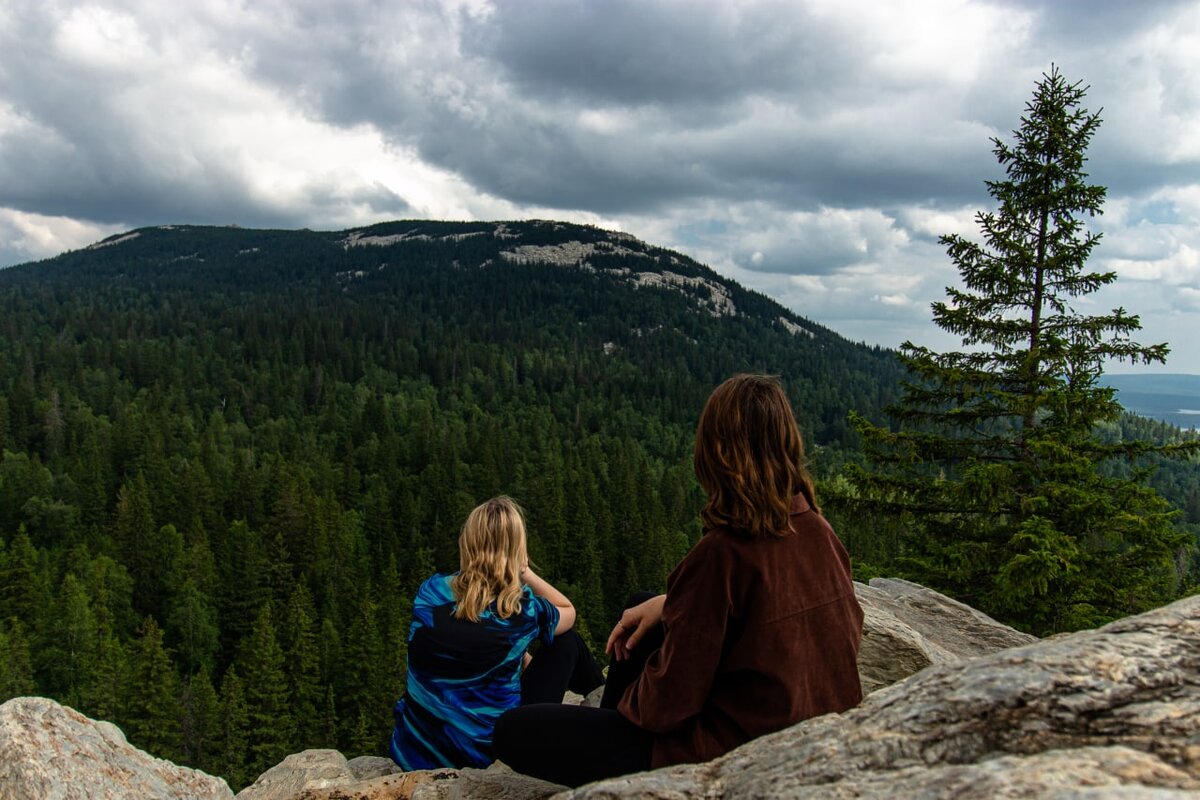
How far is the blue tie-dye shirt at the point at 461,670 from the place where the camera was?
551 centimetres

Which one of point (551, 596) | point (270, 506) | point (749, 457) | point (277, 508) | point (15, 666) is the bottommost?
point (15, 666)

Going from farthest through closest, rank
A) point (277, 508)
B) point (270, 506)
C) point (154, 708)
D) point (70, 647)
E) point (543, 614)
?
point (270, 506) < point (277, 508) < point (70, 647) < point (154, 708) < point (543, 614)

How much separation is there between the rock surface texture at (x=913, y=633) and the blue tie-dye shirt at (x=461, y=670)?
296cm

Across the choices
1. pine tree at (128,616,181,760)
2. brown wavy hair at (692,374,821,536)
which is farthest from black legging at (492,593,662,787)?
pine tree at (128,616,181,760)

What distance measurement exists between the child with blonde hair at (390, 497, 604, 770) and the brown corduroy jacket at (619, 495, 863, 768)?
2132 millimetres

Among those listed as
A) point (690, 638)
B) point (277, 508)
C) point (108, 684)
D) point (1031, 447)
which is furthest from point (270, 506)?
point (690, 638)

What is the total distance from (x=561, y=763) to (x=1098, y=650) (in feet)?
8.85

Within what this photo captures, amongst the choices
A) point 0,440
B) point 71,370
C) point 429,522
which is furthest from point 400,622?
point 71,370

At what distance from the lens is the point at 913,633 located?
22.6ft

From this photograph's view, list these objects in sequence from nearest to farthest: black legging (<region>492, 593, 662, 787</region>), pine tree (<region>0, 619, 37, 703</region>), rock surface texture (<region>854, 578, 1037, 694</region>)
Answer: black legging (<region>492, 593, 662, 787</region>)
rock surface texture (<region>854, 578, 1037, 694</region>)
pine tree (<region>0, 619, 37, 703</region>)

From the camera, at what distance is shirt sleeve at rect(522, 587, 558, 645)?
18.7 ft

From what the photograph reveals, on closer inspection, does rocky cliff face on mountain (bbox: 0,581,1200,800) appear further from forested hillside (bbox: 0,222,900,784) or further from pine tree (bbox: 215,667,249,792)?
pine tree (bbox: 215,667,249,792)

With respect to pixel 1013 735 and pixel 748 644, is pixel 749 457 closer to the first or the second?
pixel 748 644

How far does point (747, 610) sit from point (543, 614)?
9.58 feet
